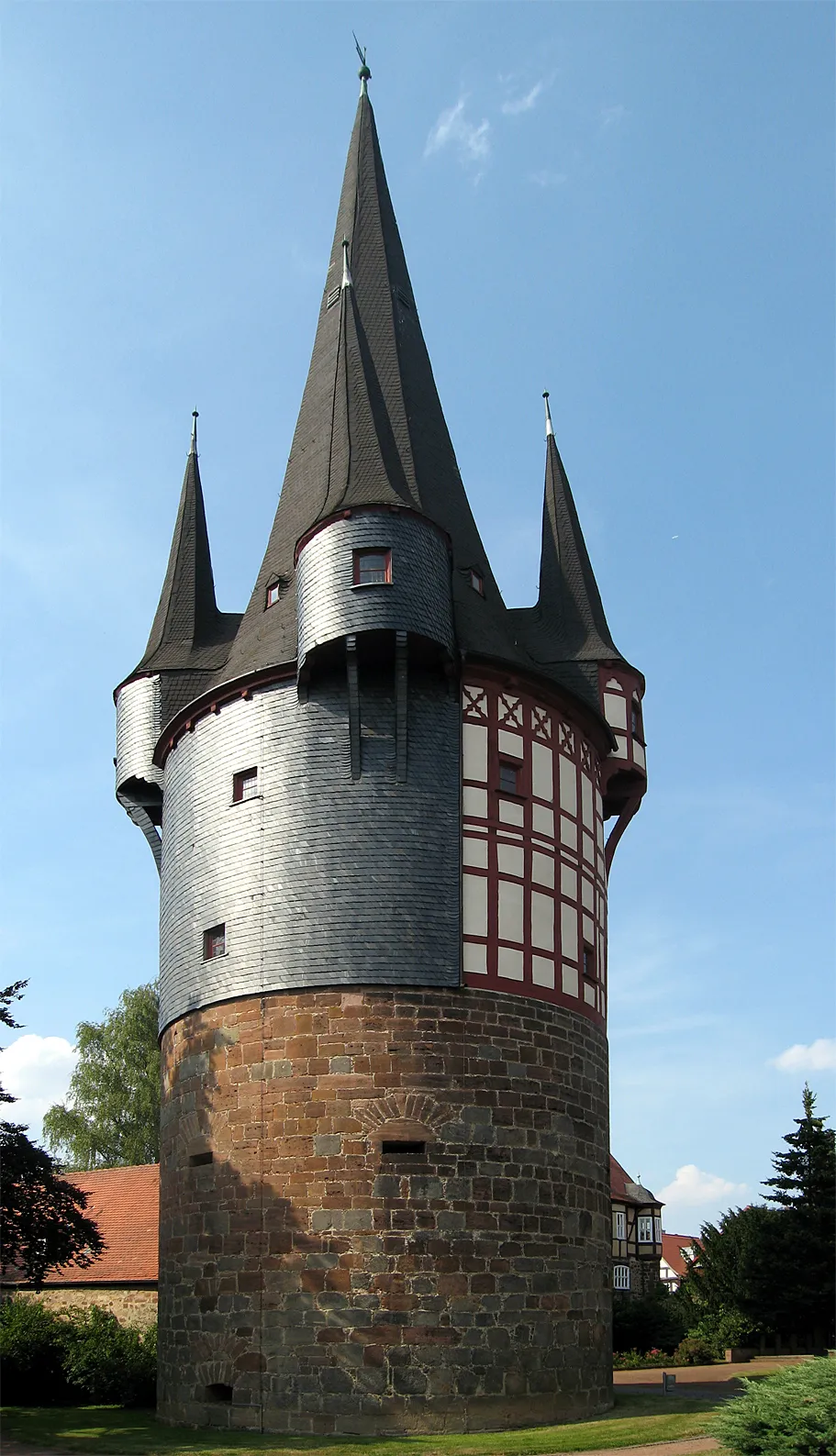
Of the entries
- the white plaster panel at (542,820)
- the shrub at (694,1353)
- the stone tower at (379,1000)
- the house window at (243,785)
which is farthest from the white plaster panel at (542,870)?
the shrub at (694,1353)

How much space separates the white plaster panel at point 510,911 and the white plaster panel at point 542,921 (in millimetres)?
295

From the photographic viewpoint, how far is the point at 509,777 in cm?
2222

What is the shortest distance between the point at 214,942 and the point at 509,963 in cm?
444

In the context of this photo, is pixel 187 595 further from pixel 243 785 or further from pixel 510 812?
pixel 510 812

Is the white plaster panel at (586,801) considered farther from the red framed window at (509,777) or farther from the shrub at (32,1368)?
the shrub at (32,1368)

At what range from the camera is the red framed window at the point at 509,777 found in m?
22.1

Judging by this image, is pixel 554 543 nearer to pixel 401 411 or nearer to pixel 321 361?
pixel 401 411

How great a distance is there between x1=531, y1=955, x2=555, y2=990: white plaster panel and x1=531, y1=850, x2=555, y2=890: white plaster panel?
3.72 ft

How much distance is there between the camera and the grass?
17.1 meters

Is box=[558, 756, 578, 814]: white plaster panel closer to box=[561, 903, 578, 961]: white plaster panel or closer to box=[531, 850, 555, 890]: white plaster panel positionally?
box=[531, 850, 555, 890]: white plaster panel

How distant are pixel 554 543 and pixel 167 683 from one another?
305 inches

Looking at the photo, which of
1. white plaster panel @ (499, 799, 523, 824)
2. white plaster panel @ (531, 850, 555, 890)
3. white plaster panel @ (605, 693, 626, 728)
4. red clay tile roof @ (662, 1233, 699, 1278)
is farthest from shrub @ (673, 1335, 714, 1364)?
red clay tile roof @ (662, 1233, 699, 1278)

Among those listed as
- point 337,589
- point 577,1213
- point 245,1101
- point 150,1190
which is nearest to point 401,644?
point 337,589

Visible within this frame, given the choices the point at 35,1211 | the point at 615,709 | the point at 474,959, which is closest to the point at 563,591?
the point at 615,709
